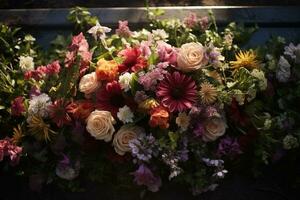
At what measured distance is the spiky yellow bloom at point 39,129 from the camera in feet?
8.00

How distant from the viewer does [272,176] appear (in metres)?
2.52

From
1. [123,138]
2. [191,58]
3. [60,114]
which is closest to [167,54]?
[191,58]

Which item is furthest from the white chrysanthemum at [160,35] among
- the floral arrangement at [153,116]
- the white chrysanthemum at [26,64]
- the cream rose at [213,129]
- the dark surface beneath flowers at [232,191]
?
the dark surface beneath flowers at [232,191]

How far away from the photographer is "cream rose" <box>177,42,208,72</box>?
2389mm

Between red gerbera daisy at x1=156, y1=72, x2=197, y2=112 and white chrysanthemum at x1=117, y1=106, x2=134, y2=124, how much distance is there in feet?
0.56

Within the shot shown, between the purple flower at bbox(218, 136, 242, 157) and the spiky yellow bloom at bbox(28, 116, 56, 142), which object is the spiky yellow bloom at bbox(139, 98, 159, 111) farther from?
the spiky yellow bloom at bbox(28, 116, 56, 142)

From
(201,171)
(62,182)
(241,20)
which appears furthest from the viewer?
(241,20)

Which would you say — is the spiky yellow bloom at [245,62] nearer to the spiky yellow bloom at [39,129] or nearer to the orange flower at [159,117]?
the orange flower at [159,117]

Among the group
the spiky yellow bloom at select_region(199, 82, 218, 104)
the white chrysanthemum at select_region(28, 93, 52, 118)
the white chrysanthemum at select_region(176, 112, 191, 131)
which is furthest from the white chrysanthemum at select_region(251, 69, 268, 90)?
the white chrysanthemum at select_region(28, 93, 52, 118)

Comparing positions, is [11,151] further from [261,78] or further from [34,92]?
[261,78]

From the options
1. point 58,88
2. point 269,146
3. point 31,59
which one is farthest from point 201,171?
point 31,59

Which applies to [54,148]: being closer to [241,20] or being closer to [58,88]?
[58,88]

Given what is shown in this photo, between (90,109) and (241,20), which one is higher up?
(241,20)

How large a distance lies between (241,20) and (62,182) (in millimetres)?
1732
